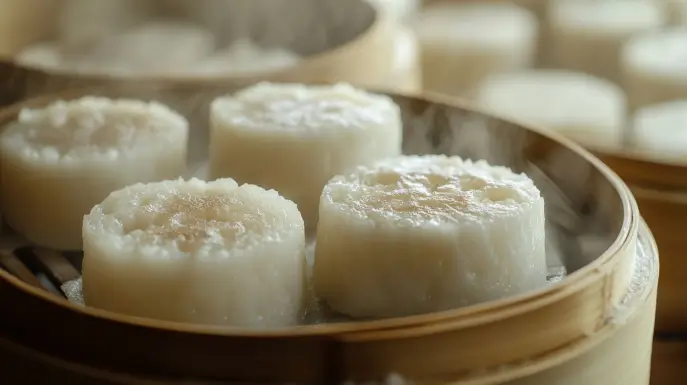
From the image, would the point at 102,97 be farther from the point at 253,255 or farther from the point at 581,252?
the point at 581,252

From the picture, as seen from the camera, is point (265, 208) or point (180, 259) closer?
point (180, 259)

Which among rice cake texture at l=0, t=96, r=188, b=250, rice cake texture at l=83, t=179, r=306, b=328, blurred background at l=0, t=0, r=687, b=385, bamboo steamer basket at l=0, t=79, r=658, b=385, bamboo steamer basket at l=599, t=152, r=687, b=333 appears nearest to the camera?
bamboo steamer basket at l=0, t=79, r=658, b=385

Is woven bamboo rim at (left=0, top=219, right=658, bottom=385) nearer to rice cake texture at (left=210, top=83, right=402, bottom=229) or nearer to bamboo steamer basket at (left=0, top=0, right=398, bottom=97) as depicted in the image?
rice cake texture at (left=210, top=83, right=402, bottom=229)

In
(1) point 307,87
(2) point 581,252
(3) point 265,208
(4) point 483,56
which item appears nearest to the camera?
(3) point 265,208

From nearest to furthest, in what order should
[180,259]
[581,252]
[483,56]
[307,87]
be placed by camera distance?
[180,259] < [581,252] < [307,87] < [483,56]

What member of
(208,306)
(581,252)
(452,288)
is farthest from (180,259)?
(581,252)

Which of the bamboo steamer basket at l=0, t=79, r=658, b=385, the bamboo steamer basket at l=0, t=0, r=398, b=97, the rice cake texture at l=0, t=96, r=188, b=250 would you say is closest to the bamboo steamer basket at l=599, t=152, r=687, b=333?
the bamboo steamer basket at l=0, t=79, r=658, b=385
